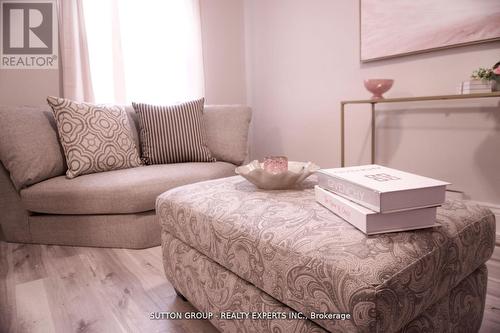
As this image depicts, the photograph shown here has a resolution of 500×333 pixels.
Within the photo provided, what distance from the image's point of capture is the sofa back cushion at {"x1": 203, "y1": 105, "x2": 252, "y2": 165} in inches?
96.7

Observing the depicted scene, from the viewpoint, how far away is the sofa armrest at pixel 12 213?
6.11ft

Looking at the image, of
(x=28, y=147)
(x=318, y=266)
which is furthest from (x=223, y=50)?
(x=318, y=266)

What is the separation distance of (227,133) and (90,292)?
1416 millimetres

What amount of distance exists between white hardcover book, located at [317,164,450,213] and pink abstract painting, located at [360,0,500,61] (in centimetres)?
149

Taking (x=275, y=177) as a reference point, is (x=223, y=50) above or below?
above

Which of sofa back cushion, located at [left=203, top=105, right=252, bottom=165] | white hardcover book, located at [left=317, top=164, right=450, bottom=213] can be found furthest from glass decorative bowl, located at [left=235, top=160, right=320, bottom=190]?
sofa back cushion, located at [left=203, top=105, right=252, bottom=165]

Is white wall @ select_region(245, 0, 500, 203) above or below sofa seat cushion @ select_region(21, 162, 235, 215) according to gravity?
above

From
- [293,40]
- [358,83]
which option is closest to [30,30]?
[293,40]

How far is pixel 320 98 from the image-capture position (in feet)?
9.20

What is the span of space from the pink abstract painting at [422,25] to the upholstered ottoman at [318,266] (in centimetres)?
137

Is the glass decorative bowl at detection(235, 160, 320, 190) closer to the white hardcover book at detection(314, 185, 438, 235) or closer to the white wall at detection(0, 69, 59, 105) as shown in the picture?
the white hardcover book at detection(314, 185, 438, 235)

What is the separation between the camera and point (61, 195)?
177 centimetres

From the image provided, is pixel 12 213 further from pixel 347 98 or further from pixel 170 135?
pixel 347 98

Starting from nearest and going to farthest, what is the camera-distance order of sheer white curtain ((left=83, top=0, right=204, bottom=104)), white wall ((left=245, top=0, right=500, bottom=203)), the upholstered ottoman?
the upholstered ottoman < white wall ((left=245, top=0, right=500, bottom=203)) < sheer white curtain ((left=83, top=0, right=204, bottom=104))
